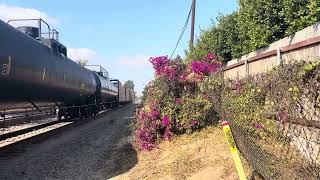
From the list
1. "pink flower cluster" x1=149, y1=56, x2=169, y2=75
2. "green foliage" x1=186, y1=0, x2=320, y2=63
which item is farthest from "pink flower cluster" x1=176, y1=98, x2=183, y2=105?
"green foliage" x1=186, y1=0, x2=320, y2=63

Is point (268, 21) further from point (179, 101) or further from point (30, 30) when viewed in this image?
point (30, 30)

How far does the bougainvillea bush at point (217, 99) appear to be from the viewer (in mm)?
5000

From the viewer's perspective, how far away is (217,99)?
35.4 ft

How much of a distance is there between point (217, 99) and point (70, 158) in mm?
4224

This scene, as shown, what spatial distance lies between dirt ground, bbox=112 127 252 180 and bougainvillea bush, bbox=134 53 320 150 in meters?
0.53

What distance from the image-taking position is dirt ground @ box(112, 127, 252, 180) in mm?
8273

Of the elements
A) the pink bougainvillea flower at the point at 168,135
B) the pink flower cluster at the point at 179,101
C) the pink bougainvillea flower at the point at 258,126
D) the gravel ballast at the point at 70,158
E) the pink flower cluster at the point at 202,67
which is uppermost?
the pink flower cluster at the point at 202,67

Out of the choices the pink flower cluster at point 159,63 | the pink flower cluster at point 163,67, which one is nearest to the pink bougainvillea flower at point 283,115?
the pink flower cluster at point 163,67

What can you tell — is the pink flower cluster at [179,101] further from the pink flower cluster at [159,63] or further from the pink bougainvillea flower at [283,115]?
the pink bougainvillea flower at [283,115]

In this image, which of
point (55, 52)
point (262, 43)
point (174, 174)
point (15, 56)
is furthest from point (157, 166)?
point (55, 52)

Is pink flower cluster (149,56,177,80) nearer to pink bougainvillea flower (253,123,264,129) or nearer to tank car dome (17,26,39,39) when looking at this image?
tank car dome (17,26,39,39)

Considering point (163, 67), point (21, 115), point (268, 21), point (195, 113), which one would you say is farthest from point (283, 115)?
point (21, 115)

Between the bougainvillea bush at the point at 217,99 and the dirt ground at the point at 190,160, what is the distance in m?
0.53

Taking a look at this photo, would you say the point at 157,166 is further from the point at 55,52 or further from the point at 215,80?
the point at 55,52
